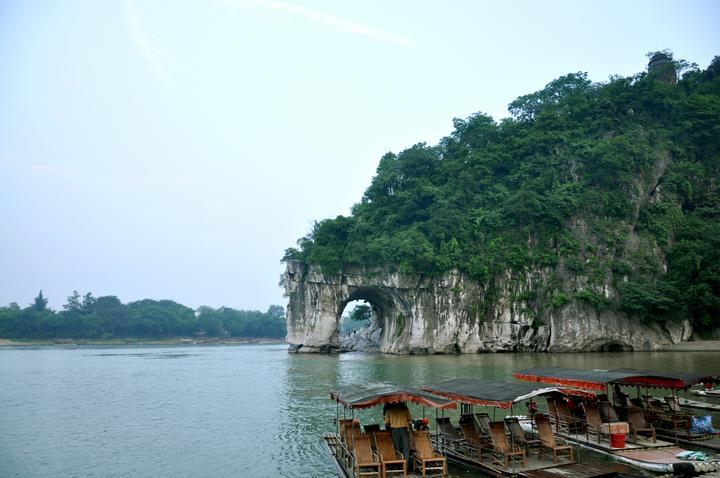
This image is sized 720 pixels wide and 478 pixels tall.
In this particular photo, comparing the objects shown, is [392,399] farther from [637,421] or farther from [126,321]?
Result: [126,321]

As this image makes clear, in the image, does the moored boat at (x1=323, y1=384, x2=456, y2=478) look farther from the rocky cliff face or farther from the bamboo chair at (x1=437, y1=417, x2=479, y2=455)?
the rocky cliff face

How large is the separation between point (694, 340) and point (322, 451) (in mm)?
41227

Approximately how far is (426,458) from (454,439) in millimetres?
2530

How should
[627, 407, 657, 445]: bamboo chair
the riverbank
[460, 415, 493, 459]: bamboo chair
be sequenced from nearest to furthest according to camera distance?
[460, 415, 493, 459]: bamboo chair
[627, 407, 657, 445]: bamboo chair
the riverbank

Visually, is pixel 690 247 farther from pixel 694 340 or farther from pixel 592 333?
pixel 592 333

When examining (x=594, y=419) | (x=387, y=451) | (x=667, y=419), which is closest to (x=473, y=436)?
(x=387, y=451)

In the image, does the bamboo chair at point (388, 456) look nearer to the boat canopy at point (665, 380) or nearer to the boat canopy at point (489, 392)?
the boat canopy at point (489, 392)

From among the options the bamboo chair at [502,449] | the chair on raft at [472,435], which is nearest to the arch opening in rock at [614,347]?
A: the chair on raft at [472,435]

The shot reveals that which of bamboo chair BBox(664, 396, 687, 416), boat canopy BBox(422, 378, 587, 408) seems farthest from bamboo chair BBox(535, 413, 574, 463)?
bamboo chair BBox(664, 396, 687, 416)

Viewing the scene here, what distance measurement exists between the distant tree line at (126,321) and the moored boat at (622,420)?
10561cm

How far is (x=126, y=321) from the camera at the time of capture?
10825 cm

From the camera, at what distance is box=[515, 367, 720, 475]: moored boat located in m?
12.0

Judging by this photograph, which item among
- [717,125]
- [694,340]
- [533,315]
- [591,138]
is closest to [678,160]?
[717,125]

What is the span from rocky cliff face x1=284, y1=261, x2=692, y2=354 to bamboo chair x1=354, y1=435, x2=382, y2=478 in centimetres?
3777
